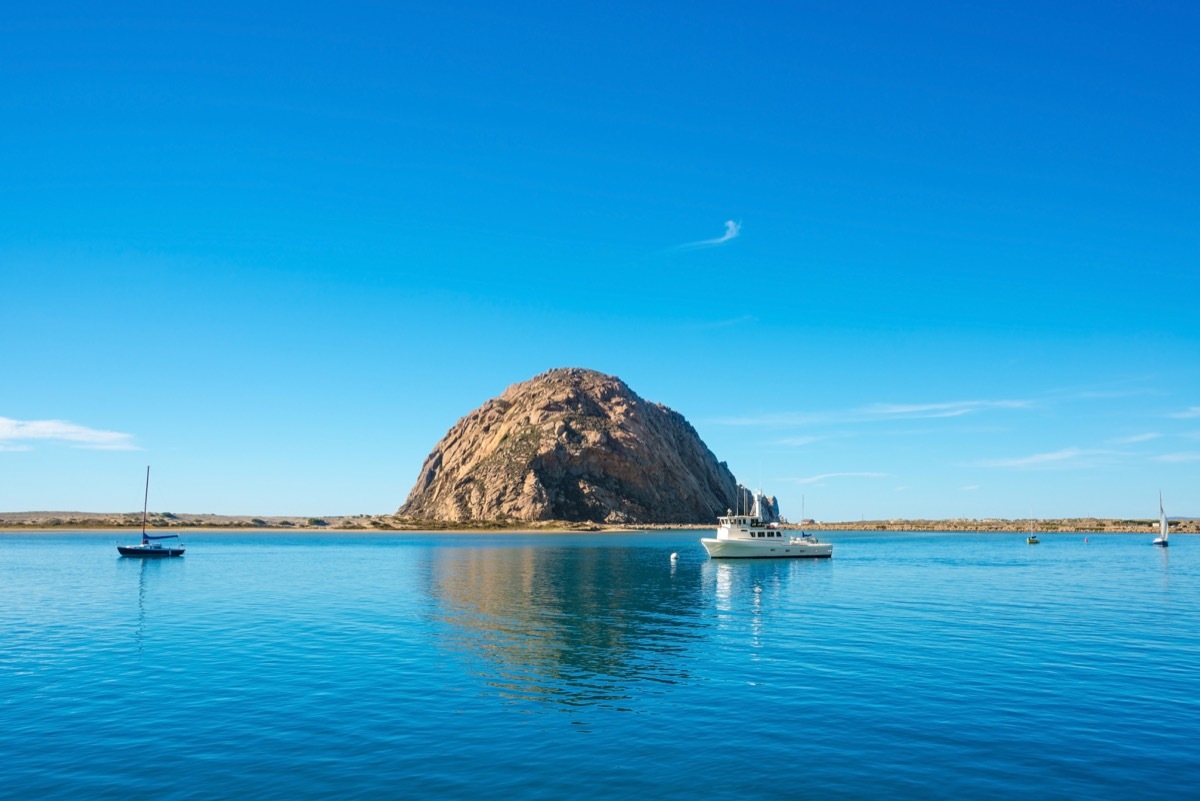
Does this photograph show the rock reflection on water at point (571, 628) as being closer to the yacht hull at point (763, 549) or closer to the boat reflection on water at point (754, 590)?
the boat reflection on water at point (754, 590)

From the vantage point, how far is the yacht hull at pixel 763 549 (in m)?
114

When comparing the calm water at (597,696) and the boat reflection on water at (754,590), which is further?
the boat reflection on water at (754,590)

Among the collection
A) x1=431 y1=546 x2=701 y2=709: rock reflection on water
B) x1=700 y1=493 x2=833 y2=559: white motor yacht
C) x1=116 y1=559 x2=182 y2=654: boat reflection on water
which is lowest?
x1=116 y1=559 x2=182 y2=654: boat reflection on water

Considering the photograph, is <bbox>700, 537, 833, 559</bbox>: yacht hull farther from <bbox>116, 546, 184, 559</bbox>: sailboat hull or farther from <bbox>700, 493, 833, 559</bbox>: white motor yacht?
<bbox>116, 546, 184, 559</bbox>: sailboat hull

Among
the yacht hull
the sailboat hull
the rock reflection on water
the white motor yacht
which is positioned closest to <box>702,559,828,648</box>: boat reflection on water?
the yacht hull

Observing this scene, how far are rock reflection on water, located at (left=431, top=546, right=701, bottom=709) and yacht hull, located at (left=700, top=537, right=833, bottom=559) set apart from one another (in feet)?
75.0

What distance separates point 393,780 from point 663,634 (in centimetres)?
2695

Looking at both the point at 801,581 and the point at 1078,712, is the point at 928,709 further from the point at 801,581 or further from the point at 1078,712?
the point at 801,581

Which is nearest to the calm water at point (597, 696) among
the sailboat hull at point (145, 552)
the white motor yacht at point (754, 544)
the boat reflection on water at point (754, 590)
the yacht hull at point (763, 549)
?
the boat reflection on water at point (754, 590)

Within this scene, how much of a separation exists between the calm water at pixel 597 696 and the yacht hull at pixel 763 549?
5009 cm

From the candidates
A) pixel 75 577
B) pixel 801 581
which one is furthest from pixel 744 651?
pixel 75 577

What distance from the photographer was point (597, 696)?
29.2 metres

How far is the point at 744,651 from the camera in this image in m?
39.1

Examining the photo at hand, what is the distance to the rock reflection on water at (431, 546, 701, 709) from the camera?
31344 millimetres
